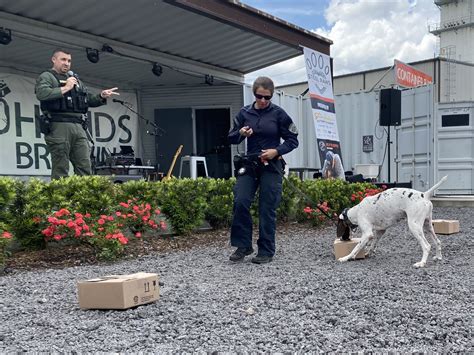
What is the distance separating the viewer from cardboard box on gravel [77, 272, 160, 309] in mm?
2850

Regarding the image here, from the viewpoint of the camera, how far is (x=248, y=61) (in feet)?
38.8

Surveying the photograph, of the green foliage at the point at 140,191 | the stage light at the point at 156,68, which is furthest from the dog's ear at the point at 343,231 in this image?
the stage light at the point at 156,68

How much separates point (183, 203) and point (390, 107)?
6263mm

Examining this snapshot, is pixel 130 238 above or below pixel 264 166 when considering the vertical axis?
below

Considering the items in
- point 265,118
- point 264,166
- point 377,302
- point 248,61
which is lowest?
point 377,302

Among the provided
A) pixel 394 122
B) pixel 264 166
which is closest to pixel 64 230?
pixel 264 166

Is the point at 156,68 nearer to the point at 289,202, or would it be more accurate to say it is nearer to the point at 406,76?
the point at 289,202

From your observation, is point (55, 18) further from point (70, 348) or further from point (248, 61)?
point (70, 348)

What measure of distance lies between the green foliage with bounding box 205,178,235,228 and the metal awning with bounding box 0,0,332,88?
3.14 meters

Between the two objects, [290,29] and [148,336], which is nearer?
A: [148,336]

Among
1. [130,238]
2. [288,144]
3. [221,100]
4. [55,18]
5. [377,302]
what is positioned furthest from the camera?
[221,100]

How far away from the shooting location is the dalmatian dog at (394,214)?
4.21 m

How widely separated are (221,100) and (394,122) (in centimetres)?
449

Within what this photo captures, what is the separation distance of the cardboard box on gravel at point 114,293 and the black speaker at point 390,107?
8506mm
